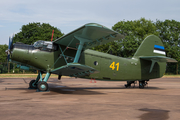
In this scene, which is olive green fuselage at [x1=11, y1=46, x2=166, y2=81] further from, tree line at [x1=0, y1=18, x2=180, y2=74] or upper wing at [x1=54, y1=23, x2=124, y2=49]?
tree line at [x1=0, y1=18, x2=180, y2=74]

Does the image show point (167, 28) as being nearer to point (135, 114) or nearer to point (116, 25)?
point (116, 25)

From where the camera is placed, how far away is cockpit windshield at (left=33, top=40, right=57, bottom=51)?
476 inches

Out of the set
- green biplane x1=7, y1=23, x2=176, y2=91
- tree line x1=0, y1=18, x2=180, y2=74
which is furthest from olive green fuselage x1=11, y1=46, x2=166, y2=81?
tree line x1=0, y1=18, x2=180, y2=74

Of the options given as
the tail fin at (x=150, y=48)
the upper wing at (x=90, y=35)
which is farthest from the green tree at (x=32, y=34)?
the upper wing at (x=90, y=35)

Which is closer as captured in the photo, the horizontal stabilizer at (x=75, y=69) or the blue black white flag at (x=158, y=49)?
the horizontal stabilizer at (x=75, y=69)

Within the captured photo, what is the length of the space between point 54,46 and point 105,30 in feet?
12.7

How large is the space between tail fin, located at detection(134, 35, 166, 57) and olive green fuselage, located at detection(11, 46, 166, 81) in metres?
0.66

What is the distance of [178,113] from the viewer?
6.30 m

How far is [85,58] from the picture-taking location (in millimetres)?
13047

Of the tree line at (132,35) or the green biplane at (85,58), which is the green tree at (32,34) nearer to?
the tree line at (132,35)

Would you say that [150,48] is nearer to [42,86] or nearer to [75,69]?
[75,69]

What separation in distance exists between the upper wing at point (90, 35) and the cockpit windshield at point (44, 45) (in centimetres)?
47

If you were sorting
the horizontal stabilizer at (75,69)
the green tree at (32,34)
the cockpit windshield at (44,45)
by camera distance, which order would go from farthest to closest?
the green tree at (32,34)
the cockpit windshield at (44,45)
the horizontal stabilizer at (75,69)

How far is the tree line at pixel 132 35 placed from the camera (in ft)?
164
